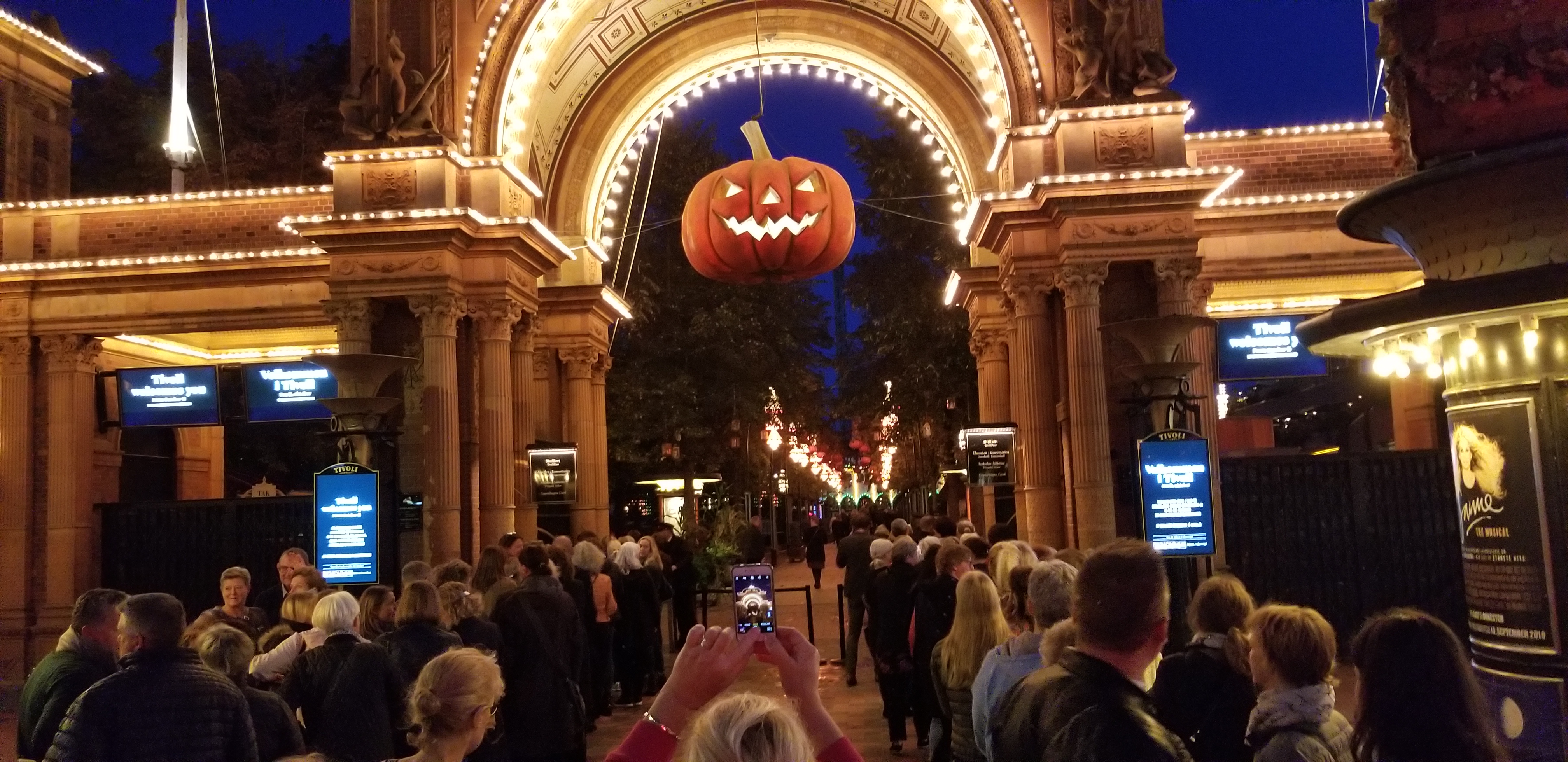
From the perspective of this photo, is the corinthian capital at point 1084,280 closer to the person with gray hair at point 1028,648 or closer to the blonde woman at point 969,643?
the blonde woman at point 969,643

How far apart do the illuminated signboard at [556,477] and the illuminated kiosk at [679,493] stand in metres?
9.42

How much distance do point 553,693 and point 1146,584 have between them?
496cm

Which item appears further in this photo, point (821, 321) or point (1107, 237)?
point (821, 321)

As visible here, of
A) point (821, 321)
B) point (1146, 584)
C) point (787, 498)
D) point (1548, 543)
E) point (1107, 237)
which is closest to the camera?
point (1146, 584)

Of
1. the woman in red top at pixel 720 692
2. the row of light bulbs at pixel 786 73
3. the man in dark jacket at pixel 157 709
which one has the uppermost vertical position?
the row of light bulbs at pixel 786 73

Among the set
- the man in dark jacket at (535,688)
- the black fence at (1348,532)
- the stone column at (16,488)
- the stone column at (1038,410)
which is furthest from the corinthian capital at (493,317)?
the man in dark jacket at (535,688)

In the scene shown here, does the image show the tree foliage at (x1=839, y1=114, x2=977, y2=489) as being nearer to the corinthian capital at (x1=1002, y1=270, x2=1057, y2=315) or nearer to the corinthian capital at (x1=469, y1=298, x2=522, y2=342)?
the corinthian capital at (x1=1002, y1=270, x2=1057, y2=315)

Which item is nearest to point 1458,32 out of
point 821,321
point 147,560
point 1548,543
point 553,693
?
point 1548,543


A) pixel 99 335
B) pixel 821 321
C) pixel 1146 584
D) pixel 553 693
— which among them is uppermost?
pixel 821 321

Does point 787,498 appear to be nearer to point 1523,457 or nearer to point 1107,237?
point 1107,237

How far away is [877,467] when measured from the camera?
209 ft

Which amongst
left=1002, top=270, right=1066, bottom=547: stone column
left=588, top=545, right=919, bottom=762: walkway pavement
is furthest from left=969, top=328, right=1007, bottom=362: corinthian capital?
left=588, top=545, right=919, bottom=762: walkway pavement

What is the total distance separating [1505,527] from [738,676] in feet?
13.4

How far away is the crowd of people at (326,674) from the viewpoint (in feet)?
13.5
